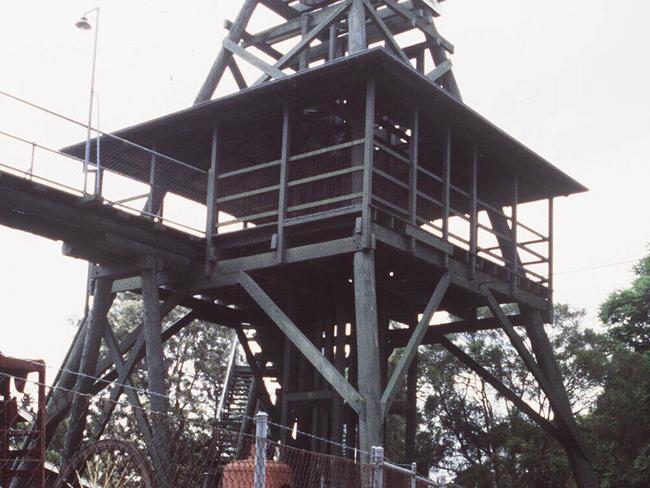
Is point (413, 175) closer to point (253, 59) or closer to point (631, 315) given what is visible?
point (253, 59)

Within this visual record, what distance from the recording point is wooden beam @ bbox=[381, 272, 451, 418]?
1464 cm

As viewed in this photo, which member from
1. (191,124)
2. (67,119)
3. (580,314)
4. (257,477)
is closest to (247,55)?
(191,124)

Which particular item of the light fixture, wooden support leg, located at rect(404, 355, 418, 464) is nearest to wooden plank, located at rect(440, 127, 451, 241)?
wooden support leg, located at rect(404, 355, 418, 464)

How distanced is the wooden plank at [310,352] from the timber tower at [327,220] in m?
0.03

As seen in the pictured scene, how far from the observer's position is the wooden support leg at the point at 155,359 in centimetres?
1529

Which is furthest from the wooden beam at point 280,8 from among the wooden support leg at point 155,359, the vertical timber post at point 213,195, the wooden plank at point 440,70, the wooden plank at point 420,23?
the wooden support leg at point 155,359

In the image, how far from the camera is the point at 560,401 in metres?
19.4

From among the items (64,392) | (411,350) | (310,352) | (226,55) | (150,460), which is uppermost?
(226,55)

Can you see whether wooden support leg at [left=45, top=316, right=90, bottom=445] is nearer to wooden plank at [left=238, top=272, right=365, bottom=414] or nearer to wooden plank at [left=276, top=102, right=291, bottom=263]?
wooden plank at [left=238, top=272, right=365, bottom=414]

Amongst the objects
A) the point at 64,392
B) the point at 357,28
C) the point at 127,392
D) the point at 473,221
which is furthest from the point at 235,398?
the point at 357,28

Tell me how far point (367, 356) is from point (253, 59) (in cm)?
684

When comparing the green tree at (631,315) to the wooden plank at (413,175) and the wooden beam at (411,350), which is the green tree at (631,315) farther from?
the wooden plank at (413,175)

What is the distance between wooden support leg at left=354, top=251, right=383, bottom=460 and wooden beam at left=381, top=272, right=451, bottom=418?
0.18 meters

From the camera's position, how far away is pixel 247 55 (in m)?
18.9
